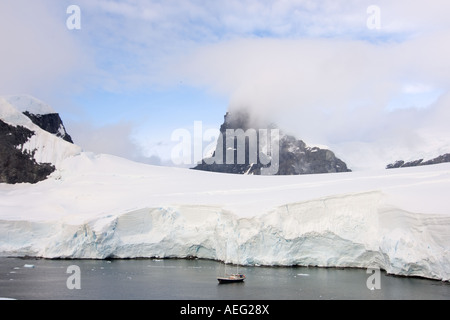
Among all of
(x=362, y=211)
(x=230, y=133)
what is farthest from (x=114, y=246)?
(x=230, y=133)

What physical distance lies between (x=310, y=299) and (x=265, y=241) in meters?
9.05

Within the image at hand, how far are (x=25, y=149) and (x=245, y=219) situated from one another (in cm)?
2580

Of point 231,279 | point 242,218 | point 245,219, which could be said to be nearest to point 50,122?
point 242,218

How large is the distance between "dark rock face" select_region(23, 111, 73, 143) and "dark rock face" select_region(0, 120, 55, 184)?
499 cm

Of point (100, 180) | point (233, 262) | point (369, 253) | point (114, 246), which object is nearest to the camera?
point (369, 253)

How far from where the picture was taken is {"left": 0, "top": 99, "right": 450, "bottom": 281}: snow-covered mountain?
2603 cm

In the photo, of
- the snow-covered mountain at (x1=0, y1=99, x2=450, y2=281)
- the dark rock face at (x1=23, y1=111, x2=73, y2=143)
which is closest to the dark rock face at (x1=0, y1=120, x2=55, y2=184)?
the snow-covered mountain at (x1=0, y1=99, x2=450, y2=281)

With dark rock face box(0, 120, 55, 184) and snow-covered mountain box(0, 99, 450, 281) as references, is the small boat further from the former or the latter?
dark rock face box(0, 120, 55, 184)

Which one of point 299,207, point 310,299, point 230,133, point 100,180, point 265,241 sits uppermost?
point 230,133

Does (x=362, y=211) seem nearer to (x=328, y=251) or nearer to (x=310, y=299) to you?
(x=328, y=251)

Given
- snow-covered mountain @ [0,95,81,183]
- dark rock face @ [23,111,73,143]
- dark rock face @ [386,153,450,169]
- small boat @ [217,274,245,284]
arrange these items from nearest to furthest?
small boat @ [217,274,245,284] < snow-covered mountain @ [0,95,81,183] < dark rock face @ [23,111,73,143] < dark rock face @ [386,153,450,169]

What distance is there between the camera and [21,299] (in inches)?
786

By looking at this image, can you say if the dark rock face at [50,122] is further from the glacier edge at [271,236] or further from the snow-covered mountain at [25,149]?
the glacier edge at [271,236]

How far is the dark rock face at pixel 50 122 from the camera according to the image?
51.5 m
